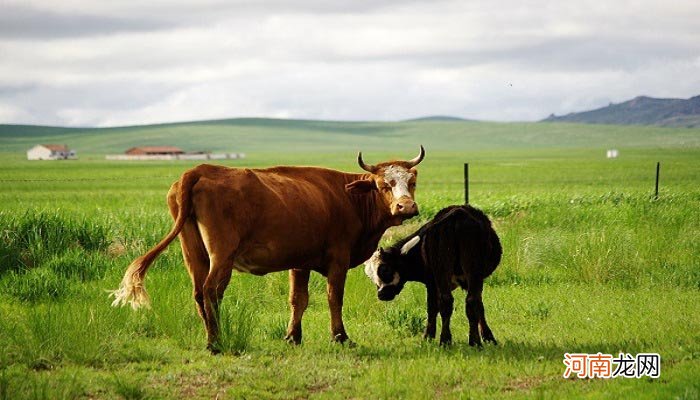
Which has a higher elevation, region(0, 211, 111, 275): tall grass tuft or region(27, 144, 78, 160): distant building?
region(0, 211, 111, 275): tall grass tuft

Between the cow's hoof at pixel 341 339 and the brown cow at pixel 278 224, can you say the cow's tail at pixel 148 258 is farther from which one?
the cow's hoof at pixel 341 339

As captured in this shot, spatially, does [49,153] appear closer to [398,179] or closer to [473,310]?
[398,179]

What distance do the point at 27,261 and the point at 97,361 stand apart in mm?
7779

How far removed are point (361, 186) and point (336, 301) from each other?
4.85ft

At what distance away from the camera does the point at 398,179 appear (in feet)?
38.2

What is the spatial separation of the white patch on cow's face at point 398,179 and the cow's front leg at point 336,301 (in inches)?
45.8

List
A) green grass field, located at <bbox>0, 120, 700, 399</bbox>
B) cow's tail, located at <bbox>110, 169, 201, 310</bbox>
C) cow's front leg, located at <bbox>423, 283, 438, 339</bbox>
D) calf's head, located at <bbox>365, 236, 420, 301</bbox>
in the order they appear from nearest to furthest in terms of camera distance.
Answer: green grass field, located at <bbox>0, 120, 700, 399</bbox> → cow's tail, located at <bbox>110, 169, 201, 310</bbox> → cow's front leg, located at <bbox>423, 283, 438, 339</bbox> → calf's head, located at <bbox>365, 236, 420, 301</bbox>

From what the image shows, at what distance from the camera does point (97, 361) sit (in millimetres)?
10289

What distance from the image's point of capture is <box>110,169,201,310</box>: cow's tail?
1049 cm

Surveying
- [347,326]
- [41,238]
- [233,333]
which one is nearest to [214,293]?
[233,333]

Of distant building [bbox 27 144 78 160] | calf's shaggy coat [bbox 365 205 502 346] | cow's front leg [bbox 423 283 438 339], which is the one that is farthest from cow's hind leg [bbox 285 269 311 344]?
distant building [bbox 27 144 78 160]

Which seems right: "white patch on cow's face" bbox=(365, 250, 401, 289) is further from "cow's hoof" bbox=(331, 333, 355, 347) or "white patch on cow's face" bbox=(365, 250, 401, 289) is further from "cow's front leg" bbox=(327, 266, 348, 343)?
"cow's hoof" bbox=(331, 333, 355, 347)

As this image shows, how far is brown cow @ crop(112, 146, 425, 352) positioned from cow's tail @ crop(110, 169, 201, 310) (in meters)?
0.01

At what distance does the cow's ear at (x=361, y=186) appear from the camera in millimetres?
11859
